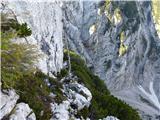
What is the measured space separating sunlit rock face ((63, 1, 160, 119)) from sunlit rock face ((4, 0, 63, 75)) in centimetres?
3276

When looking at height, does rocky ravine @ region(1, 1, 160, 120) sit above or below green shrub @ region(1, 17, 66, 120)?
above

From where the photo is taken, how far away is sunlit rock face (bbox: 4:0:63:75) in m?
27.9

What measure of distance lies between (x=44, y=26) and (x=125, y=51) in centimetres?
6845

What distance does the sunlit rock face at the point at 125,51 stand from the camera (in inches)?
3396

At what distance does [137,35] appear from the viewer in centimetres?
10719

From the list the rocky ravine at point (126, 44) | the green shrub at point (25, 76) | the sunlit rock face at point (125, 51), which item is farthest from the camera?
the sunlit rock face at point (125, 51)

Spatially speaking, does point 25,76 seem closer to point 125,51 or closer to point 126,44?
point 125,51

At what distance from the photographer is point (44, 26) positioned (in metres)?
34.2

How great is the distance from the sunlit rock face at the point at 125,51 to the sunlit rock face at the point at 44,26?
32.8 meters

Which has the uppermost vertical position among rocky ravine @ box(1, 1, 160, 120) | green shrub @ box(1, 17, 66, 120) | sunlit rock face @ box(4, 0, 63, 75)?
rocky ravine @ box(1, 1, 160, 120)

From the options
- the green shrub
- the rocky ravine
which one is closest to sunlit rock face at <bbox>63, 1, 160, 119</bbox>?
the rocky ravine

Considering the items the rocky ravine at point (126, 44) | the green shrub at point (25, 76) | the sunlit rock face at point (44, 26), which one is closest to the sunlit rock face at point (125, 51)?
the rocky ravine at point (126, 44)

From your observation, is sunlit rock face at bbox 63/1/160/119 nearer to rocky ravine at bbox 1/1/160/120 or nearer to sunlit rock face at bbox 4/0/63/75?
rocky ravine at bbox 1/1/160/120

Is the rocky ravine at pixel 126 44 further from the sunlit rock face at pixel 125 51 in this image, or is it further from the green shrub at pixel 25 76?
the green shrub at pixel 25 76
